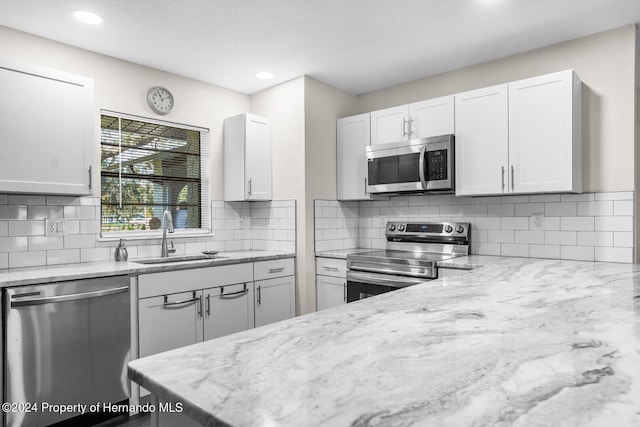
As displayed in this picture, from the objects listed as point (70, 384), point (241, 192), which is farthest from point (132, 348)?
point (241, 192)

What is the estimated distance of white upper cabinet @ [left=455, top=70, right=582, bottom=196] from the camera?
2.69 m

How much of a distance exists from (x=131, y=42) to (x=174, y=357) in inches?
107

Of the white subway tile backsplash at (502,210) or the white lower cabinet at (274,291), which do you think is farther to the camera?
the white lower cabinet at (274,291)

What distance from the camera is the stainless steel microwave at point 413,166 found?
320 cm

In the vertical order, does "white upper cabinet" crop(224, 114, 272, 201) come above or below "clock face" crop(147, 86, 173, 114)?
below

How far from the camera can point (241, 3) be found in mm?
2436

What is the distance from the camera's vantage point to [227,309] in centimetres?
312

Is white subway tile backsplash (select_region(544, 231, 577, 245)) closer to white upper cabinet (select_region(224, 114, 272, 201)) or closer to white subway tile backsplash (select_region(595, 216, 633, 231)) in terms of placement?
white subway tile backsplash (select_region(595, 216, 633, 231))

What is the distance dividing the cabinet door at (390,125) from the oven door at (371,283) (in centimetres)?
120

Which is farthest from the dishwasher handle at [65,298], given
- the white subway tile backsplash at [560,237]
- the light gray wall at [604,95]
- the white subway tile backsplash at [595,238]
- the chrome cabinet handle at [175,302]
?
the light gray wall at [604,95]

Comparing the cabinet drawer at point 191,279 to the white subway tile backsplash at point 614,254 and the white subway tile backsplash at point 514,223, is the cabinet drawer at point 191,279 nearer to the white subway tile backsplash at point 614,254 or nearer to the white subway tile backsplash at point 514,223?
the white subway tile backsplash at point 514,223

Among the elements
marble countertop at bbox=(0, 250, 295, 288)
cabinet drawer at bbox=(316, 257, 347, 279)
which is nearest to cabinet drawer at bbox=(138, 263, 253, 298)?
marble countertop at bbox=(0, 250, 295, 288)

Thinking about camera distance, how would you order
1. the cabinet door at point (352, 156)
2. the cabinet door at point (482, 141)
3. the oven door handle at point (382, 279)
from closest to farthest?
the cabinet door at point (482, 141) → the oven door handle at point (382, 279) → the cabinet door at point (352, 156)

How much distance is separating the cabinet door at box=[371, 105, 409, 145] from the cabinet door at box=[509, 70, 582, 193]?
88 centimetres
